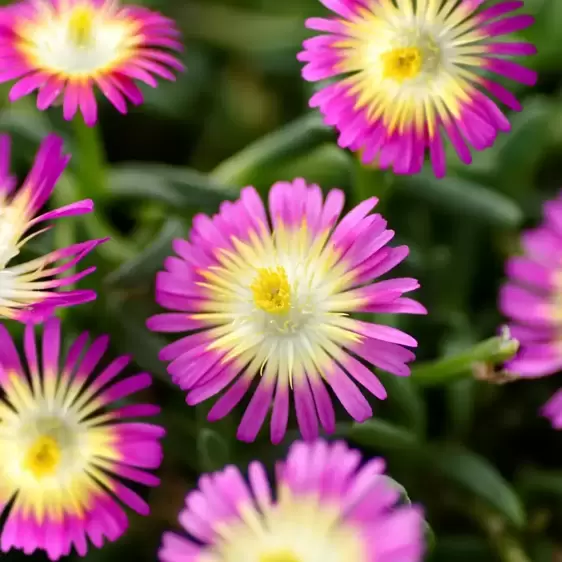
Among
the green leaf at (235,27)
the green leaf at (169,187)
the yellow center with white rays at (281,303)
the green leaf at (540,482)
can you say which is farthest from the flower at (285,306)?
the green leaf at (235,27)

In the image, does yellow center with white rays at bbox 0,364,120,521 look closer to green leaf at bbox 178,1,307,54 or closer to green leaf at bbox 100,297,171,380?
green leaf at bbox 100,297,171,380

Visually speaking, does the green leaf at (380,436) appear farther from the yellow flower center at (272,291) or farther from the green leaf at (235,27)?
the green leaf at (235,27)

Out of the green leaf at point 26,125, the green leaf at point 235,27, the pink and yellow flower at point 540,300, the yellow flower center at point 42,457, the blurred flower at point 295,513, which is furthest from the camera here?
the green leaf at point 235,27

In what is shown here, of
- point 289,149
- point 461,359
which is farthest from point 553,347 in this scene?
point 289,149

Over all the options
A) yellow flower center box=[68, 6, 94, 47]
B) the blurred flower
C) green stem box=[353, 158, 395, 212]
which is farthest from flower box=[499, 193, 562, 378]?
yellow flower center box=[68, 6, 94, 47]

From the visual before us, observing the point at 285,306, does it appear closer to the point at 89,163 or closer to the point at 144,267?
the point at 144,267

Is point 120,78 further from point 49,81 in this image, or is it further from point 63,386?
point 63,386
